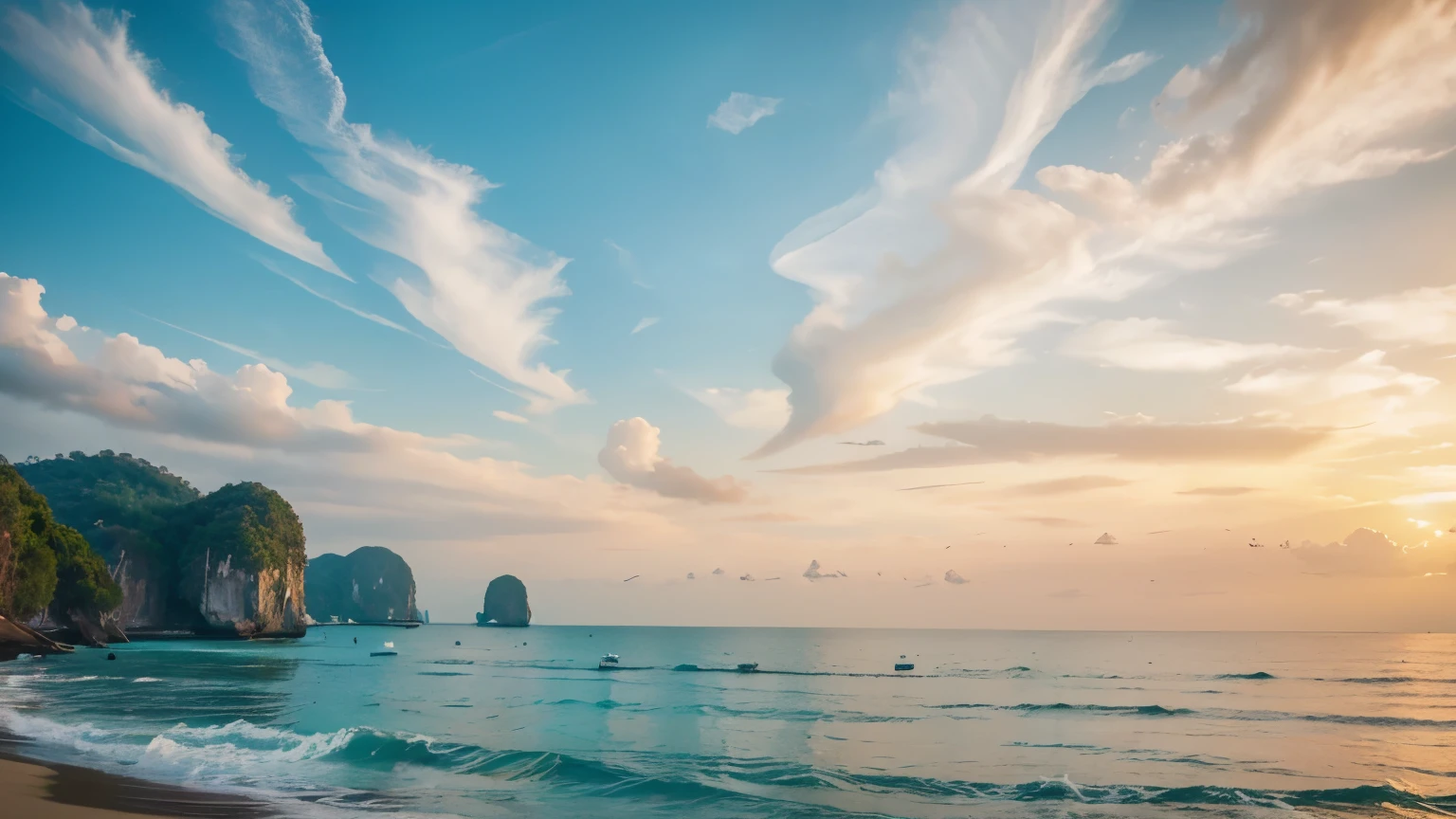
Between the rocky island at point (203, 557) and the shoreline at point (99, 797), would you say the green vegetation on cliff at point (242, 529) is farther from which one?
the shoreline at point (99, 797)

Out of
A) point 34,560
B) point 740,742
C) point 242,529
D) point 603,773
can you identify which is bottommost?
point 740,742

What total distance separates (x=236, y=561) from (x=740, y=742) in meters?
115

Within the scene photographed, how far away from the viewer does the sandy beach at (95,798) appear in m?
14.9

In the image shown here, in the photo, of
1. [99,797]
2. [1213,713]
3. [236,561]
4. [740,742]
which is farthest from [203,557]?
[1213,713]

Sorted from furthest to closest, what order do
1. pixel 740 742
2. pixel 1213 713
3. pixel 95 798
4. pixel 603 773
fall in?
pixel 1213 713, pixel 740 742, pixel 603 773, pixel 95 798

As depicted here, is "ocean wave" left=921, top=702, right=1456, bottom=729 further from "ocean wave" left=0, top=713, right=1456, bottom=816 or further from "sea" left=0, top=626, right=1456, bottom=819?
"ocean wave" left=0, top=713, right=1456, bottom=816

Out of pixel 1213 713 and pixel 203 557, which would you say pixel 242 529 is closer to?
pixel 203 557

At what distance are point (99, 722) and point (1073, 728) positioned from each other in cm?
4338

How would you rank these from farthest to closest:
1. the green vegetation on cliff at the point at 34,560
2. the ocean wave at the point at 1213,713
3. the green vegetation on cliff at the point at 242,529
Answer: the green vegetation on cliff at the point at 242,529
the green vegetation on cliff at the point at 34,560
the ocean wave at the point at 1213,713

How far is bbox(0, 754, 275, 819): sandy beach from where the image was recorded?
1491 cm

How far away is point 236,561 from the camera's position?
115 meters

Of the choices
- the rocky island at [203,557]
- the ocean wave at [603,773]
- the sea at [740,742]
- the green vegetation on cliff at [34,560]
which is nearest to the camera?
the sea at [740,742]

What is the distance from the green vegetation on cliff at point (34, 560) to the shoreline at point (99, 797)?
5913 cm

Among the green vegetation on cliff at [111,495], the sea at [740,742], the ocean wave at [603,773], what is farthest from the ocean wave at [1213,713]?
the green vegetation on cliff at [111,495]
